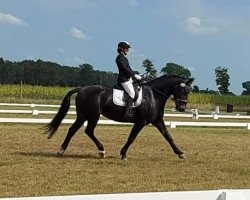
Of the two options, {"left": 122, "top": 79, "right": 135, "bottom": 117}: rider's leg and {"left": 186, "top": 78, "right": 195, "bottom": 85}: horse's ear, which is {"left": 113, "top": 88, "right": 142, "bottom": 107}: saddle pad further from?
{"left": 186, "top": 78, "right": 195, "bottom": 85}: horse's ear

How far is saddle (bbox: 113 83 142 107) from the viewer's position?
10.9 metres

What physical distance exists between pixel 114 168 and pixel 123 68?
2.38 metres

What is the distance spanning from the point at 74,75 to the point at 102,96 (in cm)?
12264

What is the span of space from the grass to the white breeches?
1.45 meters

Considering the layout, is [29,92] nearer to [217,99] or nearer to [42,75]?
[217,99]

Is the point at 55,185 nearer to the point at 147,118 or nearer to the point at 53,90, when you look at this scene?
the point at 147,118

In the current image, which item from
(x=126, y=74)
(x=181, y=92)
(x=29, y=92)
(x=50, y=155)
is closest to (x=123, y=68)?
(x=126, y=74)

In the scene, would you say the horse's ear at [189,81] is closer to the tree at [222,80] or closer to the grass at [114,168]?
the grass at [114,168]

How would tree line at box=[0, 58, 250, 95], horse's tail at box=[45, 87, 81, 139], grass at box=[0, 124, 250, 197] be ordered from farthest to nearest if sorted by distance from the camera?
tree line at box=[0, 58, 250, 95]
horse's tail at box=[45, 87, 81, 139]
grass at box=[0, 124, 250, 197]

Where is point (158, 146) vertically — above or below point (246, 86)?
below

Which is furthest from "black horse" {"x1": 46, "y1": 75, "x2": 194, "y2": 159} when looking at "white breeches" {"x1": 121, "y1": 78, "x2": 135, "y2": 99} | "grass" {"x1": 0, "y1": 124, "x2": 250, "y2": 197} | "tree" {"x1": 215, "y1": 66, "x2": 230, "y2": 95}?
"tree" {"x1": 215, "y1": 66, "x2": 230, "y2": 95}

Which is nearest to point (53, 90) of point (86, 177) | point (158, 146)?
point (158, 146)

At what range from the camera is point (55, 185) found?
747 cm

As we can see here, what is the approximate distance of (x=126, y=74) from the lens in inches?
430
